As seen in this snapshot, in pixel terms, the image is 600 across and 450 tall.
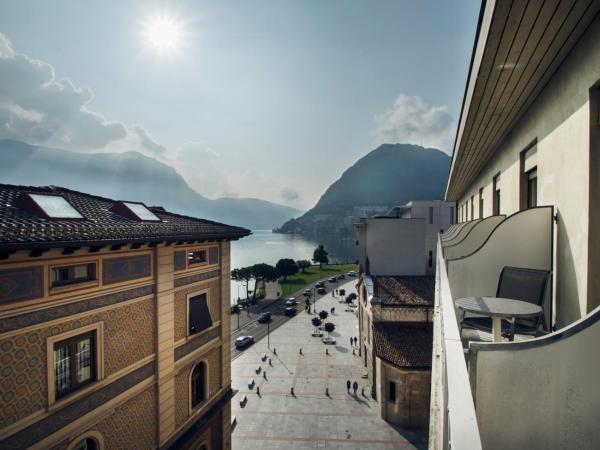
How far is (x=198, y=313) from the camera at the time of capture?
1065cm

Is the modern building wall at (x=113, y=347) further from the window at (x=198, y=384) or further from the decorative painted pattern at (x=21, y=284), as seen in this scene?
the window at (x=198, y=384)

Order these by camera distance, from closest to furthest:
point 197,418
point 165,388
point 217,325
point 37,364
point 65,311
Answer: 1. point 37,364
2. point 65,311
3. point 165,388
4. point 197,418
5. point 217,325

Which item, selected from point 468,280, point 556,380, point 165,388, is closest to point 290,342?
point 165,388

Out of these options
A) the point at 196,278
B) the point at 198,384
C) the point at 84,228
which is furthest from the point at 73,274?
the point at 198,384

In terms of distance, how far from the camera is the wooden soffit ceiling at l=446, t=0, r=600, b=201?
11.0ft

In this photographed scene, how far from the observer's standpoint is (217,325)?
39.0 feet

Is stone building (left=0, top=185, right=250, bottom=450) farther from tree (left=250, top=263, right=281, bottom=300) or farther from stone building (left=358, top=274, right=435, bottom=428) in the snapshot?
tree (left=250, top=263, right=281, bottom=300)

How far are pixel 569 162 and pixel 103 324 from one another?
905cm

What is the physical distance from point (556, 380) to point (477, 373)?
17.8 inches

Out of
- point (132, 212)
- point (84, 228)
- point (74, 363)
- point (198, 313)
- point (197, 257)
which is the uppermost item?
point (132, 212)

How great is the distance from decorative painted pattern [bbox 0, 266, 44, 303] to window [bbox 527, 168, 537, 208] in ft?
29.8

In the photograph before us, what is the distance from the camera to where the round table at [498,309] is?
8.63ft

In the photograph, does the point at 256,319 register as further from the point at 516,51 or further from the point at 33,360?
the point at 516,51

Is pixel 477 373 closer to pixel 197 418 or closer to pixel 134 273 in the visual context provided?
pixel 134 273
